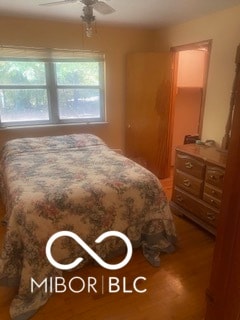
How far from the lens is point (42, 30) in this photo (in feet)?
10.3

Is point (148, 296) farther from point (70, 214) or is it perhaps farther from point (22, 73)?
point (22, 73)

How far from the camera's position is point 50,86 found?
3.41 meters

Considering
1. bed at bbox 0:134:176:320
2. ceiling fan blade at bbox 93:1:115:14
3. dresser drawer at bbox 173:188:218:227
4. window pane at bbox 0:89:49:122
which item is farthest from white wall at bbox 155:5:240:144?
window pane at bbox 0:89:49:122

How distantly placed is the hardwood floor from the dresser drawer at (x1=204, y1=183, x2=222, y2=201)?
53cm

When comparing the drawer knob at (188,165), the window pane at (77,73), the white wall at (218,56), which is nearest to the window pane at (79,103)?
the window pane at (77,73)

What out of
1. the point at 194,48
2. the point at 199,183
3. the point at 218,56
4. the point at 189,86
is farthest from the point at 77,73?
the point at 199,183

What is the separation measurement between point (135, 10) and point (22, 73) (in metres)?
1.68

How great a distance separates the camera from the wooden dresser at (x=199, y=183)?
7.50 feet

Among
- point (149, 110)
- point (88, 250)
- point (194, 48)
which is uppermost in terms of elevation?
point (194, 48)

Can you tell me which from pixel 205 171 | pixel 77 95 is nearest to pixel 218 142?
pixel 205 171

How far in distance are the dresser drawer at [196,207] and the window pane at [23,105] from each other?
7.21ft

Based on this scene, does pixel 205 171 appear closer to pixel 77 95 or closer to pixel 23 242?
pixel 23 242

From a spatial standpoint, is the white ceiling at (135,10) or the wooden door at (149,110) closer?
the white ceiling at (135,10)

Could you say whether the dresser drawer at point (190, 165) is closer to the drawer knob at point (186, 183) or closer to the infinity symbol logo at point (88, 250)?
the drawer knob at point (186, 183)
